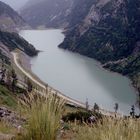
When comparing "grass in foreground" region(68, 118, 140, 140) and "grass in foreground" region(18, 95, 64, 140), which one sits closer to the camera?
"grass in foreground" region(68, 118, 140, 140)

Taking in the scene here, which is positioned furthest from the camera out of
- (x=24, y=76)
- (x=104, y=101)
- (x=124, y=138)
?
(x=24, y=76)

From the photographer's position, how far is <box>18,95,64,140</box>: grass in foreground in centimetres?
756

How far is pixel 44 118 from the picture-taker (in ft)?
Result: 25.1

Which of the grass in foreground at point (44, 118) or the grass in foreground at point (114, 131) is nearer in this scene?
the grass in foreground at point (114, 131)

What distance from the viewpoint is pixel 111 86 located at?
573 feet

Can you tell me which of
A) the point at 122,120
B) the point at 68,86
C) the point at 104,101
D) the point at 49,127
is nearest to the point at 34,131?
the point at 49,127

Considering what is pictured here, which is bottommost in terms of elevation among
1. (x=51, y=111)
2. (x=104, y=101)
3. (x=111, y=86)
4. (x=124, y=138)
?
(x=124, y=138)

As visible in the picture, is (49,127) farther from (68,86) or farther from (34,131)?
(68,86)

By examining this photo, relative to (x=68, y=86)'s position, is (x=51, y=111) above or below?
below

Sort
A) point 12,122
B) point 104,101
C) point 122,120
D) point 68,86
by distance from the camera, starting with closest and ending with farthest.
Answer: point 122,120
point 12,122
point 104,101
point 68,86

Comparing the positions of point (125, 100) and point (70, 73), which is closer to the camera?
point (125, 100)

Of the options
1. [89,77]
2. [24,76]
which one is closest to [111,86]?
[89,77]

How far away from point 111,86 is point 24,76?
37.6m

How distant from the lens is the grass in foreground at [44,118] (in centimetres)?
756
